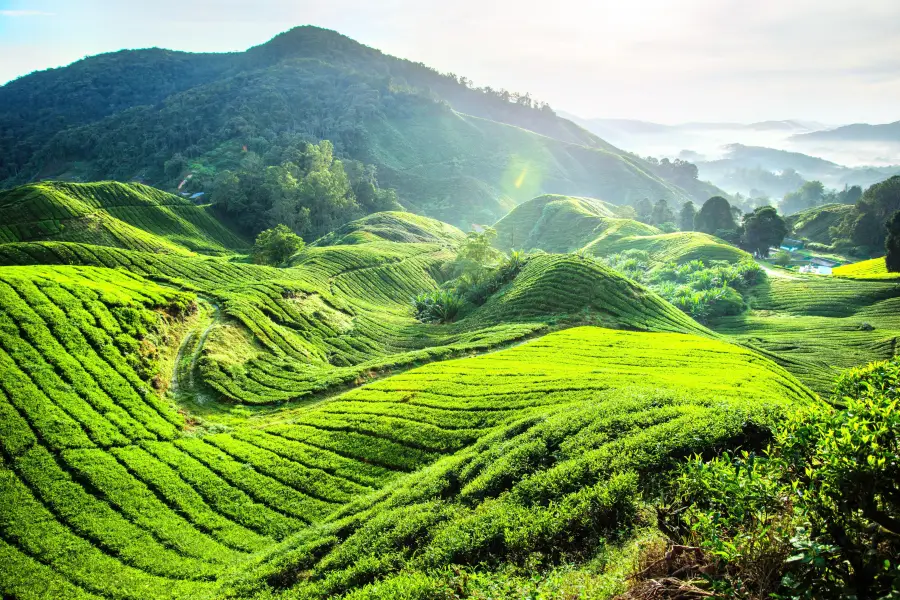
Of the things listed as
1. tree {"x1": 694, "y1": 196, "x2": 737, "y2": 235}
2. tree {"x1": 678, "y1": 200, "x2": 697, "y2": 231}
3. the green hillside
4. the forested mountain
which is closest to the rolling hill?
tree {"x1": 694, "y1": 196, "x2": 737, "y2": 235}

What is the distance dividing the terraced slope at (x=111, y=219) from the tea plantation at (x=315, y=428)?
23939mm

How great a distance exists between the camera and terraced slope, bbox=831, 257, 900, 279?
195ft

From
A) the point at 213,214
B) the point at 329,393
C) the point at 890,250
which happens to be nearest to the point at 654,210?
the point at 890,250

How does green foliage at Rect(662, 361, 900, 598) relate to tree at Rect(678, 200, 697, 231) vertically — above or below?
below

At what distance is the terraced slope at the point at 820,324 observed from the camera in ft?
128

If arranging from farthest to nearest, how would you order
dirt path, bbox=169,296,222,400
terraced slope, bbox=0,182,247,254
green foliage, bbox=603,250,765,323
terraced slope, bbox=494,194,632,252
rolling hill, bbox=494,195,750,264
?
terraced slope, bbox=494,194,632,252, rolling hill, bbox=494,195,750,264, green foliage, bbox=603,250,765,323, terraced slope, bbox=0,182,247,254, dirt path, bbox=169,296,222,400

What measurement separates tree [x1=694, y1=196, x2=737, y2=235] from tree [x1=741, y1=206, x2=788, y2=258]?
1310cm

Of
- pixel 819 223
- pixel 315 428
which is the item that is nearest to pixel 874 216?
pixel 819 223

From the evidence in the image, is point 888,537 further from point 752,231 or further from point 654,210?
point 654,210

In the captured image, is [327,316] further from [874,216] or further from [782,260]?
[874,216]

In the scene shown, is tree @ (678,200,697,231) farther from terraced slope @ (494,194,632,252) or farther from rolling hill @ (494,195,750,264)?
terraced slope @ (494,194,632,252)

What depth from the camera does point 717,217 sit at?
10656 centimetres

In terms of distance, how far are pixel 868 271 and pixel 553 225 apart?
60.6m

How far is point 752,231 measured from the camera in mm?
91062
